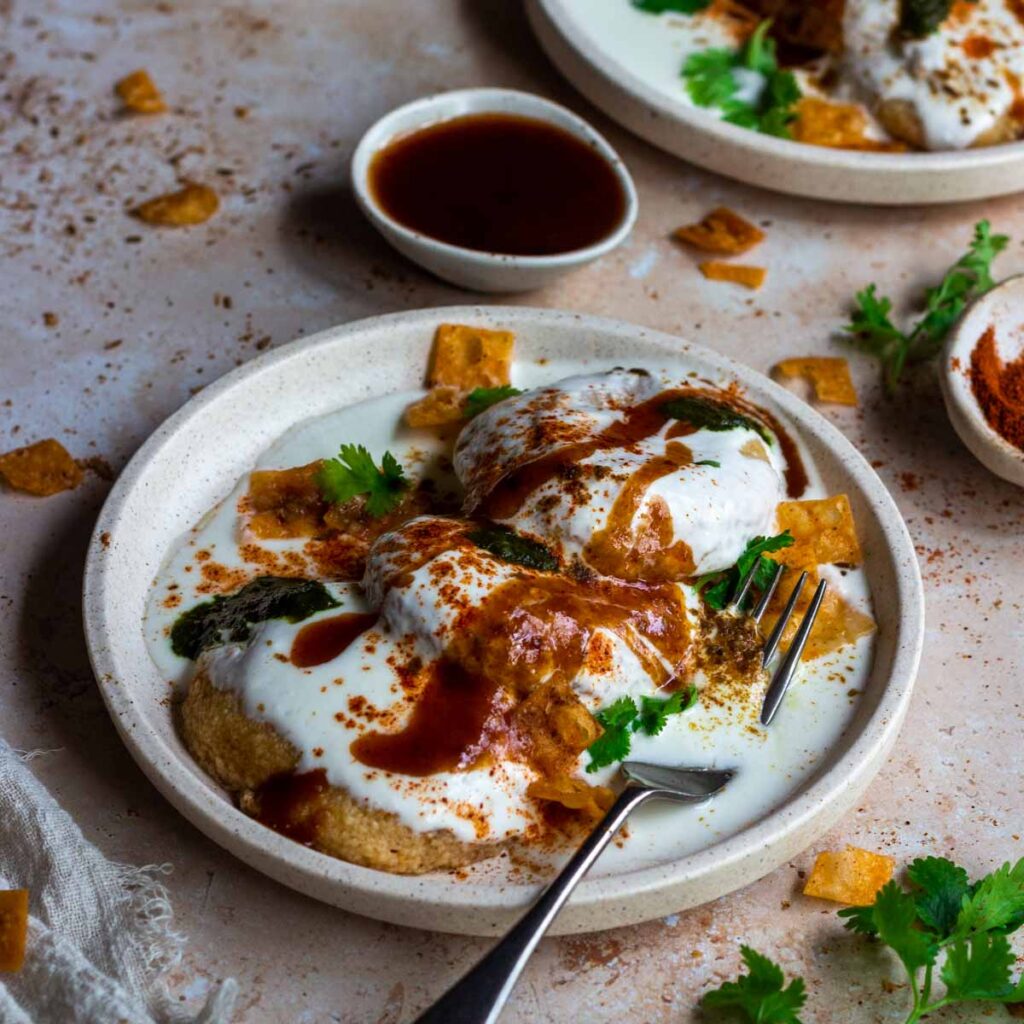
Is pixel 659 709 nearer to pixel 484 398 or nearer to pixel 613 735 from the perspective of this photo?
pixel 613 735

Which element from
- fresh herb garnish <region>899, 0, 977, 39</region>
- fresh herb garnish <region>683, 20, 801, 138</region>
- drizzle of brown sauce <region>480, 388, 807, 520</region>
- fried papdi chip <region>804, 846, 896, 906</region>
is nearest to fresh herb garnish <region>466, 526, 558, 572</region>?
drizzle of brown sauce <region>480, 388, 807, 520</region>

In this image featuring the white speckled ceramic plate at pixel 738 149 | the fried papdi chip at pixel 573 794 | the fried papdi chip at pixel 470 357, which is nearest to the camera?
the fried papdi chip at pixel 573 794

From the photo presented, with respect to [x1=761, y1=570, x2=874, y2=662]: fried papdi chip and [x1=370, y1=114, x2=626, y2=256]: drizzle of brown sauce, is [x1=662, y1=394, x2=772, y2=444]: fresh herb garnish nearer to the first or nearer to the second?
[x1=761, y1=570, x2=874, y2=662]: fried papdi chip

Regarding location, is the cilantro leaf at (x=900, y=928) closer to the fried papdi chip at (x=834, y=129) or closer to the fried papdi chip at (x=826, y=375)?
the fried papdi chip at (x=826, y=375)

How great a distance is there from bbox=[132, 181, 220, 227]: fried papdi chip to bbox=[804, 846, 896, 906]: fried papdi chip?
2.95m

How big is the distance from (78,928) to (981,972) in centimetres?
184

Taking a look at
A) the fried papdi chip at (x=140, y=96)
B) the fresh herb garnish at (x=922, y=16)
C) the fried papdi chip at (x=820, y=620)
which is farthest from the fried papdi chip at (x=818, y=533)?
the fried papdi chip at (x=140, y=96)

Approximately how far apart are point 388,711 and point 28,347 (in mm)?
2079

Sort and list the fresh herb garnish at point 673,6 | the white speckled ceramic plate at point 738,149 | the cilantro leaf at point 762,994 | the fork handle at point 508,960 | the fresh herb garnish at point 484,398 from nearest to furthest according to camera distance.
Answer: the fork handle at point 508,960, the cilantro leaf at point 762,994, the fresh herb garnish at point 484,398, the white speckled ceramic plate at point 738,149, the fresh herb garnish at point 673,6

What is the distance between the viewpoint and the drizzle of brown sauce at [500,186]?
166 inches

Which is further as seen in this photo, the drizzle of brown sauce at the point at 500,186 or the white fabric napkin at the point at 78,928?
the drizzle of brown sauce at the point at 500,186

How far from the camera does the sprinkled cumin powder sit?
3.75 metres

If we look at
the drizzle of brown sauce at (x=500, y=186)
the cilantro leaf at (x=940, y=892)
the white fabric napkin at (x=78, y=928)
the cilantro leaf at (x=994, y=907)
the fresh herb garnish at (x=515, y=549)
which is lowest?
the white fabric napkin at (x=78, y=928)

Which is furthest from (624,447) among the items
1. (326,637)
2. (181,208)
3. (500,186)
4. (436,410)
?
(181,208)
